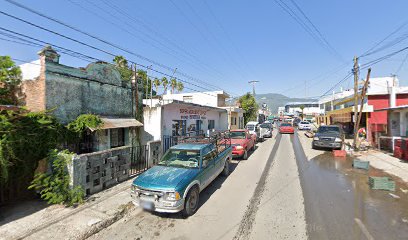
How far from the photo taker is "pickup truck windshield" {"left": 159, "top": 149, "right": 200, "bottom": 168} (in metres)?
6.32

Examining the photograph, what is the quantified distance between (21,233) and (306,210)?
272 inches

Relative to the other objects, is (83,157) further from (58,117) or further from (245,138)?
(245,138)

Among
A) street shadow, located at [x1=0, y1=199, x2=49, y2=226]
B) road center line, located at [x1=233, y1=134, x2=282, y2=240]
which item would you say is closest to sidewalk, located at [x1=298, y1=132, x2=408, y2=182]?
road center line, located at [x1=233, y1=134, x2=282, y2=240]

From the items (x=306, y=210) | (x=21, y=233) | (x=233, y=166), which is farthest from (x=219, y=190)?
(x=21, y=233)

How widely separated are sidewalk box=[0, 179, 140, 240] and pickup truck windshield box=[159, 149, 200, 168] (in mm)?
1647

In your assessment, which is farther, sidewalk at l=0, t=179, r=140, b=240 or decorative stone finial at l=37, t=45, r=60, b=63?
decorative stone finial at l=37, t=45, r=60, b=63

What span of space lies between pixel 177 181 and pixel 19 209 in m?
4.62

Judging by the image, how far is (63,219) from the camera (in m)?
5.15

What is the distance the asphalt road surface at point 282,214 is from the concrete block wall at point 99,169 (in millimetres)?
2100

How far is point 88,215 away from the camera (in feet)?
17.5

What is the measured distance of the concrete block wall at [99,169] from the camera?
6203 mm

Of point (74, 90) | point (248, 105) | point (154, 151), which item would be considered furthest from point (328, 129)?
point (248, 105)

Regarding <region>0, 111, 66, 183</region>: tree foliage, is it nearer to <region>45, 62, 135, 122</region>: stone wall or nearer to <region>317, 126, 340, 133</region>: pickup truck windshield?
<region>45, 62, 135, 122</region>: stone wall

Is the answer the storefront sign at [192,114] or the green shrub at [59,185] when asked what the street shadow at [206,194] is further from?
the storefront sign at [192,114]
